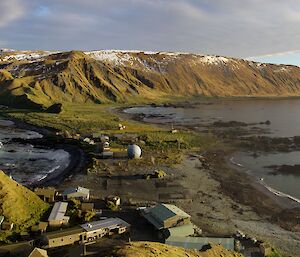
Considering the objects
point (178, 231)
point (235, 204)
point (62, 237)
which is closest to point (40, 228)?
point (62, 237)

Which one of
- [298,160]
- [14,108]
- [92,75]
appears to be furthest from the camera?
[92,75]

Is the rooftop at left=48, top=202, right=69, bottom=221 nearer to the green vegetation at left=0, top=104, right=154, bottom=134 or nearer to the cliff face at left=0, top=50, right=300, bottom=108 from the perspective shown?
the green vegetation at left=0, top=104, right=154, bottom=134

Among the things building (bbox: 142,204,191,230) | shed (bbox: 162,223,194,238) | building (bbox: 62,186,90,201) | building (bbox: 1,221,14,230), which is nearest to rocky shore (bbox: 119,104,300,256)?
shed (bbox: 162,223,194,238)

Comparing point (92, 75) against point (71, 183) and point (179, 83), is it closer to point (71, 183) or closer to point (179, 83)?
point (179, 83)

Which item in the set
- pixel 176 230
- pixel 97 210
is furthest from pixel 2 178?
pixel 176 230

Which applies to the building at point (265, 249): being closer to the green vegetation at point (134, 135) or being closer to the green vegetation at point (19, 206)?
the green vegetation at point (19, 206)

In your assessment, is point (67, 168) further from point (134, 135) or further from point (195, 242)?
point (195, 242)
